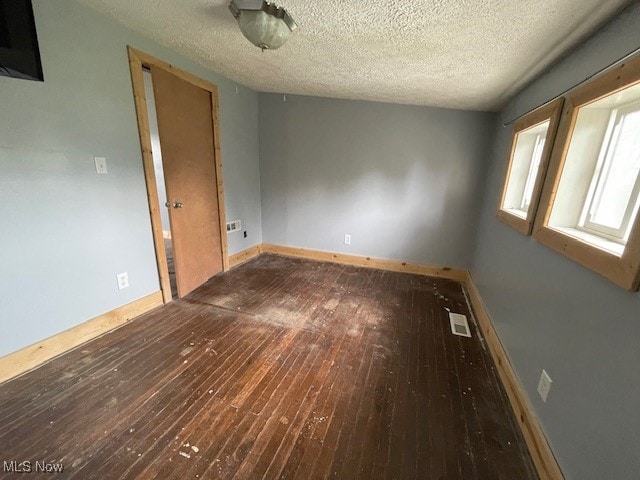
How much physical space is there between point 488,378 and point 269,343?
1557mm

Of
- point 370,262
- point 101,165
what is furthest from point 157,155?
point 370,262

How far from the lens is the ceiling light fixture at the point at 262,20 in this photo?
56.5 inches

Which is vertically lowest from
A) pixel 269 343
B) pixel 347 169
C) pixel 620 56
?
pixel 269 343

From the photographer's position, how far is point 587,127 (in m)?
1.35

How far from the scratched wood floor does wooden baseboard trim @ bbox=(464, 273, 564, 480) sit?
0.05m

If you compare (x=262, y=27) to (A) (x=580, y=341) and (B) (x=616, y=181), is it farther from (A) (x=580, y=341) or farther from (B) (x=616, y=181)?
(A) (x=580, y=341)

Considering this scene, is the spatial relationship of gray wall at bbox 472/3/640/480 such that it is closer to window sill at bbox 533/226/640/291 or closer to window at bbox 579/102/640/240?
window sill at bbox 533/226/640/291

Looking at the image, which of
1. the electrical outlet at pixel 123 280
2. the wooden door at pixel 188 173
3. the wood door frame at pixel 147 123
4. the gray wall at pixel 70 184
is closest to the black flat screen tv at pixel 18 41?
the gray wall at pixel 70 184

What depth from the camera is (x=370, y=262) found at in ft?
12.3

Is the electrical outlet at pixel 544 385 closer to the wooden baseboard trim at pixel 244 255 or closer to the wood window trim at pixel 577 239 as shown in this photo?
the wood window trim at pixel 577 239

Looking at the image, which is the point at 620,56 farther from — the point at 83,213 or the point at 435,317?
the point at 83,213

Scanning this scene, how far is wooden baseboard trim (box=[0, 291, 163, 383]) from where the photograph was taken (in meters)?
1.58

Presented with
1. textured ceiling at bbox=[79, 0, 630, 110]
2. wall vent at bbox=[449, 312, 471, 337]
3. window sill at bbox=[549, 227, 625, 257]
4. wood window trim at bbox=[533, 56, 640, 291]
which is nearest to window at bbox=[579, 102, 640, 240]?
window sill at bbox=[549, 227, 625, 257]

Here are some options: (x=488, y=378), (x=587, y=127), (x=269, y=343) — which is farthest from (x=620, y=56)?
(x=269, y=343)
